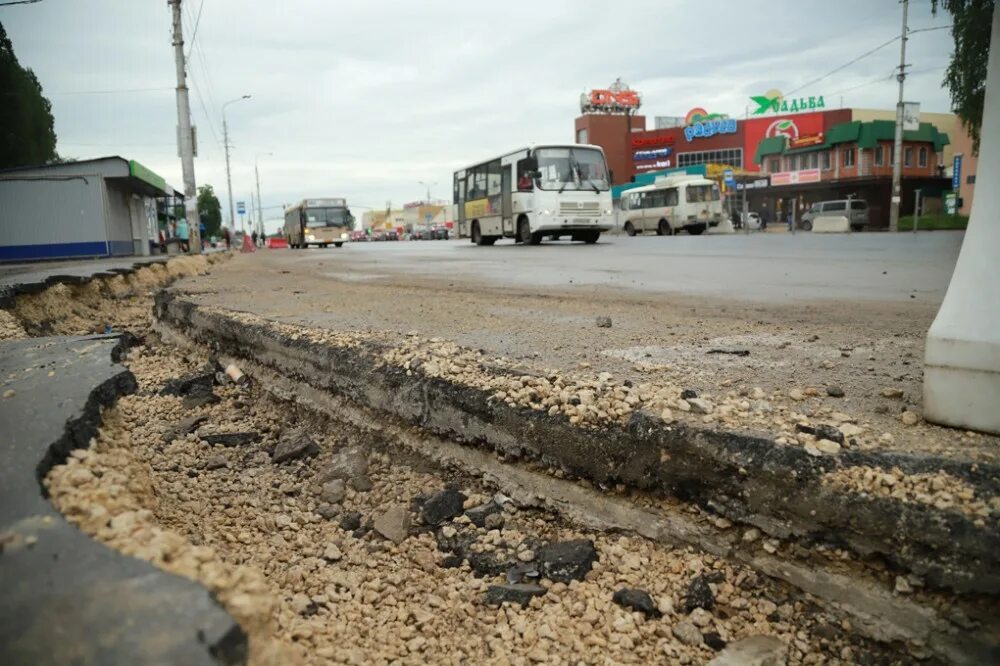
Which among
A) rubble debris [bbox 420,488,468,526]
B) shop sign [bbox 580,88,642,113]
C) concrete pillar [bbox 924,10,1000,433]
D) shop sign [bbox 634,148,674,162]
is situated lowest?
rubble debris [bbox 420,488,468,526]

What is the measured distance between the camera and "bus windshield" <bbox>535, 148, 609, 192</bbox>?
1930cm

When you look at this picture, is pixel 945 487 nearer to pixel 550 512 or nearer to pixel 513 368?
pixel 550 512

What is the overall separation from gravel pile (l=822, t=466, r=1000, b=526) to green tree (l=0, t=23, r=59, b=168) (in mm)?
27658

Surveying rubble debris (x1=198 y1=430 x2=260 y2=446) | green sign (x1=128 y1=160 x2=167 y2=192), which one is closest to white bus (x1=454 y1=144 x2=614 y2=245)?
green sign (x1=128 y1=160 x2=167 y2=192)

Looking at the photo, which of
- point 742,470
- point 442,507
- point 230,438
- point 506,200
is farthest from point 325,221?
point 742,470

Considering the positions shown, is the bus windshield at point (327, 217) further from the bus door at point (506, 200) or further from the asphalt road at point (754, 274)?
the asphalt road at point (754, 274)

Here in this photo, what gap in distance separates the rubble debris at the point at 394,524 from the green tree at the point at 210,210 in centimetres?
8924

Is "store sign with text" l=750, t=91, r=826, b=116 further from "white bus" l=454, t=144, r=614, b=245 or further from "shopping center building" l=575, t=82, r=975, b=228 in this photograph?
"white bus" l=454, t=144, r=614, b=245

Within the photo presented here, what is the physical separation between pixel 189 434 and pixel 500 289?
13.7 feet

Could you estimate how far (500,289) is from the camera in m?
6.95

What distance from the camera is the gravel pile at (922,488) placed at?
142 centimetres

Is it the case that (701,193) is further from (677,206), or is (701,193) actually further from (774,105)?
(774,105)

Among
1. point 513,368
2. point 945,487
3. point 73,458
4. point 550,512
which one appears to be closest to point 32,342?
point 73,458

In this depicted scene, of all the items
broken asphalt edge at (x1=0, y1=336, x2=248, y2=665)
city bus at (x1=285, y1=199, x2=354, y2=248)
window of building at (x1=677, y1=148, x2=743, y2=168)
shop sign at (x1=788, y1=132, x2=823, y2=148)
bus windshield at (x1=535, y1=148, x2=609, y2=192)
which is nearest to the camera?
broken asphalt edge at (x1=0, y1=336, x2=248, y2=665)
